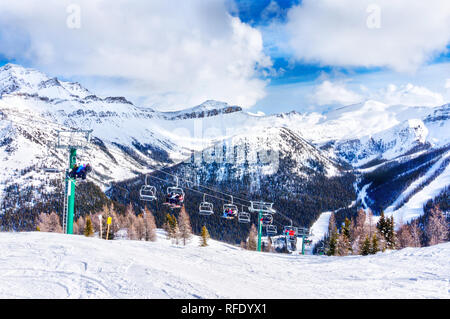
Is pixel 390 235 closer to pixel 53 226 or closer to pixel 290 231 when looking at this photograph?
pixel 290 231

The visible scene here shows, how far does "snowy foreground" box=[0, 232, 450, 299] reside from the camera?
1089 centimetres

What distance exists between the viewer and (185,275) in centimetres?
1312

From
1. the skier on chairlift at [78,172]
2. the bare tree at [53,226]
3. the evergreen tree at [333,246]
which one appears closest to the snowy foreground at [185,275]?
the skier on chairlift at [78,172]

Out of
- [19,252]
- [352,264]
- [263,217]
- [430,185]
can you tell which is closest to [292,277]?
[352,264]

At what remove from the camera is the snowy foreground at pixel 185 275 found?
1089 cm

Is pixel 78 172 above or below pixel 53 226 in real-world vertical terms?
above

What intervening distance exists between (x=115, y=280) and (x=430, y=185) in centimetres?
21194

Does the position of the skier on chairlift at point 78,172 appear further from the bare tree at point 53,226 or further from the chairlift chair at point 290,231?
the bare tree at point 53,226

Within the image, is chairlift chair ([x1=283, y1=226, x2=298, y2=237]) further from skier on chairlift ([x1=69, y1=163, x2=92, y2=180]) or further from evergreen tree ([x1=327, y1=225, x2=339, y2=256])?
skier on chairlift ([x1=69, y1=163, x2=92, y2=180])

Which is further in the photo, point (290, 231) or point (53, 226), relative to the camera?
point (53, 226)

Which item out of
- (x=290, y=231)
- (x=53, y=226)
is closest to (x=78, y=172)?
(x=290, y=231)

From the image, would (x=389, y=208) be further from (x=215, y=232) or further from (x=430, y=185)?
(x=215, y=232)

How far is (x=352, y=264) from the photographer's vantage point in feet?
61.6

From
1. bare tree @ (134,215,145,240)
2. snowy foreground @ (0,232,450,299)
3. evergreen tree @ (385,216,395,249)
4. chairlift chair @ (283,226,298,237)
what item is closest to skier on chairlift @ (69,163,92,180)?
snowy foreground @ (0,232,450,299)
